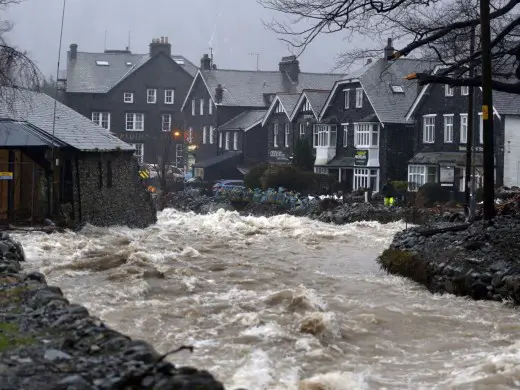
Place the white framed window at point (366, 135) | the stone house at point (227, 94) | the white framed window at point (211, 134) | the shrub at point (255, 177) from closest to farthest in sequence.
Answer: the white framed window at point (366, 135) < the shrub at point (255, 177) < the stone house at point (227, 94) < the white framed window at point (211, 134)

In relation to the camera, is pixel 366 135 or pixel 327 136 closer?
pixel 366 135

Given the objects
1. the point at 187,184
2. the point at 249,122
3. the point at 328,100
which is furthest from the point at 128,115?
the point at 328,100

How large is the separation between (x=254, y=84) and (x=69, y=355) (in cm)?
6591

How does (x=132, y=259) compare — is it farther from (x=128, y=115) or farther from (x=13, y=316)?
(x=128, y=115)

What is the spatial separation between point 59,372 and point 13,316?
2.82 m

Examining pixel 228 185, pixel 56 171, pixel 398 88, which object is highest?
pixel 398 88

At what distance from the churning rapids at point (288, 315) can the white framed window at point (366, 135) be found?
26273 mm

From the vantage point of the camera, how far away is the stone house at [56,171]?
95.1 feet

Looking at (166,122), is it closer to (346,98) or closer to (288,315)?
(346,98)

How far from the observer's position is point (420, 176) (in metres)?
49.2

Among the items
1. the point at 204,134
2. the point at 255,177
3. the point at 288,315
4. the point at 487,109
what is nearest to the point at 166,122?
the point at 204,134

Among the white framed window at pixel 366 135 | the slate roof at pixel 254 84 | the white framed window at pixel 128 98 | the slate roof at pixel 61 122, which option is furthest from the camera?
the white framed window at pixel 128 98

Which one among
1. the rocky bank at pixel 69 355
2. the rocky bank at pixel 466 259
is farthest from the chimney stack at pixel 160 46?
the rocky bank at pixel 69 355

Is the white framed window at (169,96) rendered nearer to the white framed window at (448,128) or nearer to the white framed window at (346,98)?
the white framed window at (346,98)
